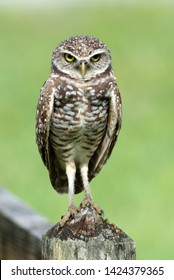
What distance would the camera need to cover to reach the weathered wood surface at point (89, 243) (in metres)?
4.23

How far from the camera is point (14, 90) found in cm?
1412

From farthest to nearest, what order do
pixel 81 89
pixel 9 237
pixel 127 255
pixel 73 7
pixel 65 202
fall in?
pixel 73 7 < pixel 65 202 < pixel 9 237 < pixel 81 89 < pixel 127 255

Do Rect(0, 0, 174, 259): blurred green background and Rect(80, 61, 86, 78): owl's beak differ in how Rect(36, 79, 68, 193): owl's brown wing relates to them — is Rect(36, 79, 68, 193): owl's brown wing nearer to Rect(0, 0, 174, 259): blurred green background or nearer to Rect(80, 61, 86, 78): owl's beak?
Rect(80, 61, 86, 78): owl's beak

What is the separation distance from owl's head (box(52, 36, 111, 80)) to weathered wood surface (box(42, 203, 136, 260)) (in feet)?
3.53

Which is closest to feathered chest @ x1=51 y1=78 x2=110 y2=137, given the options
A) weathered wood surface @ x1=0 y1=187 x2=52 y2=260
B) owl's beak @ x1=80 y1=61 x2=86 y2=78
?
owl's beak @ x1=80 y1=61 x2=86 y2=78

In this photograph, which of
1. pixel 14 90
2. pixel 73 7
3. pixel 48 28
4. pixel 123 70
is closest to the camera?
pixel 14 90

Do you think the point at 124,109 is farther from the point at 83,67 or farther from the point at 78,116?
the point at 83,67

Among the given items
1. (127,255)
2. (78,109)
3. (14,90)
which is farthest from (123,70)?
(127,255)

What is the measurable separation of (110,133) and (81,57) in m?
0.55

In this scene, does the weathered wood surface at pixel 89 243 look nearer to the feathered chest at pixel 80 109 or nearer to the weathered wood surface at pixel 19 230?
the feathered chest at pixel 80 109

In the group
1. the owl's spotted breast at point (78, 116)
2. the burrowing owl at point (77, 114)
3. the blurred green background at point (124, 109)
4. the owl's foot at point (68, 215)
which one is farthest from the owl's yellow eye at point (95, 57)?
the blurred green background at point (124, 109)

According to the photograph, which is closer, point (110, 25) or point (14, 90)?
point (14, 90)

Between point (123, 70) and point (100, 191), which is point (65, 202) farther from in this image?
point (123, 70)

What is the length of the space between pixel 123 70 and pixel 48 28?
8.34 ft
